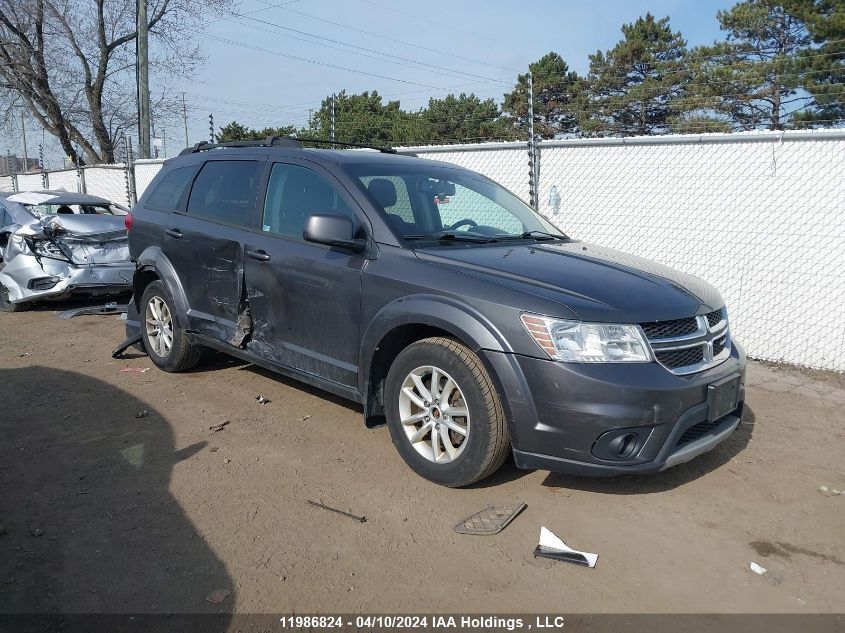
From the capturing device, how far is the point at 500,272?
3.62 meters

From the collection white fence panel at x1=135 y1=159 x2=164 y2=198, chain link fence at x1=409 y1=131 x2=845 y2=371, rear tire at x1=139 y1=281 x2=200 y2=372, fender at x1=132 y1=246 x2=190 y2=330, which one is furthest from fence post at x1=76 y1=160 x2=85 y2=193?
chain link fence at x1=409 y1=131 x2=845 y2=371

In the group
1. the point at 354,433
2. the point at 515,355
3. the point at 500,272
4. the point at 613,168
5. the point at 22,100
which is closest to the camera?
the point at 515,355

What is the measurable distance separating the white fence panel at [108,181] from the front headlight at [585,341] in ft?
44.5

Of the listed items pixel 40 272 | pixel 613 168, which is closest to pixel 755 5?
pixel 613 168

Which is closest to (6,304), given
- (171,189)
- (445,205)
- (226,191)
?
(171,189)

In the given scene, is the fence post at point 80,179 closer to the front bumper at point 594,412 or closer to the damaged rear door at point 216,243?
the damaged rear door at point 216,243

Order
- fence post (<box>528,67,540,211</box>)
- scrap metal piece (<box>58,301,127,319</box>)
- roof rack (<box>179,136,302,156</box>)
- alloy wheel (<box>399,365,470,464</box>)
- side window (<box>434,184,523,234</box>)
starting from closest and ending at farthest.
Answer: alloy wheel (<box>399,365,470,464</box>)
side window (<box>434,184,523,234</box>)
roof rack (<box>179,136,302,156</box>)
fence post (<box>528,67,540,211</box>)
scrap metal piece (<box>58,301,127,319</box>)

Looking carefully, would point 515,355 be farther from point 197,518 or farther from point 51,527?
point 51,527

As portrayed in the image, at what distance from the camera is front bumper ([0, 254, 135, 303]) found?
26.8 ft

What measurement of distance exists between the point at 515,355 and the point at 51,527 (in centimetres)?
243

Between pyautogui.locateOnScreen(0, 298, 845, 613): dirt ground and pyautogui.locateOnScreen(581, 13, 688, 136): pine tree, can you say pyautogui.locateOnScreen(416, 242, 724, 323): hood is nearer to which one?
pyautogui.locateOnScreen(0, 298, 845, 613): dirt ground

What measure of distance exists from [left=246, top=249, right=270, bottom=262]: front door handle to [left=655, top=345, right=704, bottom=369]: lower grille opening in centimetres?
259

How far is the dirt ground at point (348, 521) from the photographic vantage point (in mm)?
2859

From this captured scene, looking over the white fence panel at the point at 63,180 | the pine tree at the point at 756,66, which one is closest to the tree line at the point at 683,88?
the pine tree at the point at 756,66
